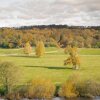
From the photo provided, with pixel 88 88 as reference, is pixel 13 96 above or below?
below

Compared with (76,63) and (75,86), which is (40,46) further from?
(75,86)

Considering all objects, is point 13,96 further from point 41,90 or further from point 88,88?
point 88,88

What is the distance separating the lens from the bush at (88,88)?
66000 mm

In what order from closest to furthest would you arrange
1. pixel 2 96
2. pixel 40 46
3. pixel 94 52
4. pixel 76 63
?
1. pixel 2 96
2. pixel 76 63
3. pixel 40 46
4. pixel 94 52

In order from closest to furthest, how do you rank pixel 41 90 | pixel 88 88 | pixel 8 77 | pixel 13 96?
pixel 13 96 → pixel 41 90 → pixel 88 88 → pixel 8 77

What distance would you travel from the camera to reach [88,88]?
6619 centimetres

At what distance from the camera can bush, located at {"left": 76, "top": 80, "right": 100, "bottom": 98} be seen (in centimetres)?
6600

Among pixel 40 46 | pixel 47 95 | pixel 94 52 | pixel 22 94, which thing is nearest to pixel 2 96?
pixel 22 94

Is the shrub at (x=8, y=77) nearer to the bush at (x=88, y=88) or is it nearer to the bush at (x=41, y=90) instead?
the bush at (x=41, y=90)

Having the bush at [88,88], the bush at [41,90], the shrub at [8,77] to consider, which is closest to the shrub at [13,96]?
the shrub at [8,77]

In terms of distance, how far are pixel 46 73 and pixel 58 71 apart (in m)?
4.41

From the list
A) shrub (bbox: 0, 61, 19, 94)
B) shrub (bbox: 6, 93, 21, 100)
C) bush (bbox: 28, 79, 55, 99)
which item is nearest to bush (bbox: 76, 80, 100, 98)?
bush (bbox: 28, 79, 55, 99)

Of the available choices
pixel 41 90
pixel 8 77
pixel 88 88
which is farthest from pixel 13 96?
pixel 88 88

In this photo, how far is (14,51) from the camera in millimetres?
175375
